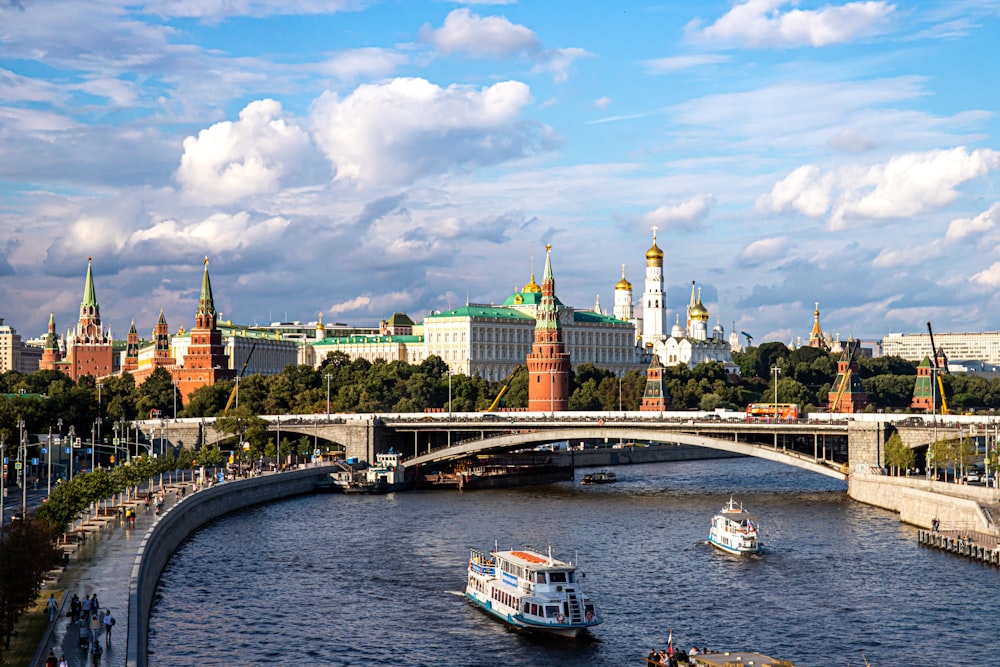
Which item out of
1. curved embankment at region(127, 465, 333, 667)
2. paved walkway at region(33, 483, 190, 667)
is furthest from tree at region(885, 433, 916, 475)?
paved walkway at region(33, 483, 190, 667)

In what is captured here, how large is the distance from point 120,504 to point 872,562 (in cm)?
4325

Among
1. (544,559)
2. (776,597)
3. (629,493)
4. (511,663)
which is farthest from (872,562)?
(629,493)

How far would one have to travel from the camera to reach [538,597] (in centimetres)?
5397

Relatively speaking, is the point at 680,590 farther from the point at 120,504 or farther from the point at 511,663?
the point at 120,504

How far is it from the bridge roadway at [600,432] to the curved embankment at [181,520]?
9.60m

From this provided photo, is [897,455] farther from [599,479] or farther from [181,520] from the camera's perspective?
[181,520]

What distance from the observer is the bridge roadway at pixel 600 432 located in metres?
99.7

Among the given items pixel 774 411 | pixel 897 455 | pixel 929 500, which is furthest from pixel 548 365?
pixel 929 500

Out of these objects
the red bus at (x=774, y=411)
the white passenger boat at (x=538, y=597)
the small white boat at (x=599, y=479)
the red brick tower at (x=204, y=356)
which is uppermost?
the red brick tower at (x=204, y=356)

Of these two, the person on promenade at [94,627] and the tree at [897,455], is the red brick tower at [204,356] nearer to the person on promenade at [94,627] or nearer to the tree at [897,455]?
the tree at [897,455]

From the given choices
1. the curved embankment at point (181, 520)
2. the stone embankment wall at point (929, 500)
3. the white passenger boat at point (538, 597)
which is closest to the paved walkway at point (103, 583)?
the curved embankment at point (181, 520)

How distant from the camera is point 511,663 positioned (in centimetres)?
4947

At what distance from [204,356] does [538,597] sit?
14861cm

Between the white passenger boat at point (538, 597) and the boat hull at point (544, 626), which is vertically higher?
the white passenger boat at point (538, 597)
